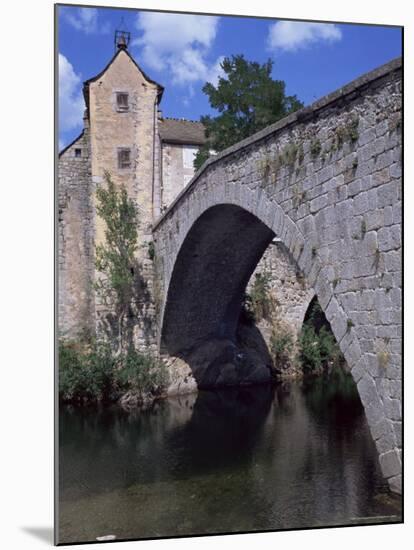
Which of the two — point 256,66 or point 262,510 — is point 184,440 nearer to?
point 262,510

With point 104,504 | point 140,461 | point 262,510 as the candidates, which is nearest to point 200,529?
point 262,510

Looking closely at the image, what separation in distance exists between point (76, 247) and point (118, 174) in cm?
213

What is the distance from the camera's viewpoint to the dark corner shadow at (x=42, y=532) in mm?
4312

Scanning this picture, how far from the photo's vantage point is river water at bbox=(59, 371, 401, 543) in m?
5.14

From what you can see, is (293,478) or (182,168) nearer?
(293,478)

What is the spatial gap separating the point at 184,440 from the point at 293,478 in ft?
7.26

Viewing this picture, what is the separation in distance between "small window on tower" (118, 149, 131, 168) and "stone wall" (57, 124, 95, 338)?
846 mm

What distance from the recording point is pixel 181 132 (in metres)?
9.48

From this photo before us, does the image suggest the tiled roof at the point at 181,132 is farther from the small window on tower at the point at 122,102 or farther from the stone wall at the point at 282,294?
the stone wall at the point at 282,294

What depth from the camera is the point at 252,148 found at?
6934 mm

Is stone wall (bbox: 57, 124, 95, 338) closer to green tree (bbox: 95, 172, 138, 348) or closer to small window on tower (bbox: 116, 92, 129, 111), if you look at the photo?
green tree (bbox: 95, 172, 138, 348)

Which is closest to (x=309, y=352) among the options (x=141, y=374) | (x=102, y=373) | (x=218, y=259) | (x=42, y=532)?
(x=218, y=259)

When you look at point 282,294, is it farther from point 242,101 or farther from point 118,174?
point 242,101

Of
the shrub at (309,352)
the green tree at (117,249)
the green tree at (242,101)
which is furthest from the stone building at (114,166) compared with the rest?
the shrub at (309,352)
